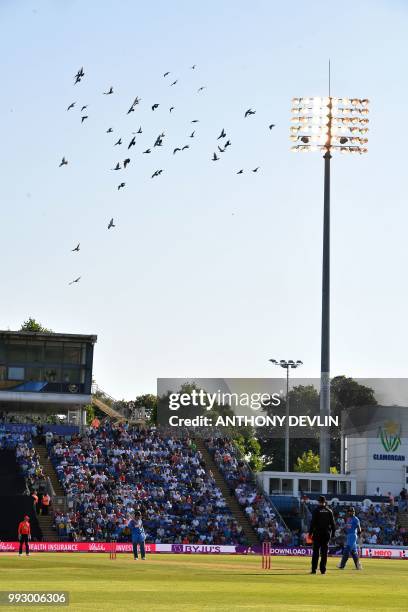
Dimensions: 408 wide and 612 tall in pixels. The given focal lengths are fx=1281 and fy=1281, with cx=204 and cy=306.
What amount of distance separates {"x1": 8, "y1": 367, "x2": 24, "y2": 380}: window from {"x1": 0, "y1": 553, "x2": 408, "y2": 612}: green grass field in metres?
52.5

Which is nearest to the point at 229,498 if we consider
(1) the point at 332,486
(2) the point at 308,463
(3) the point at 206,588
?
(1) the point at 332,486

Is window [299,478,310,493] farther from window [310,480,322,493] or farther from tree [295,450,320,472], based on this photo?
tree [295,450,320,472]

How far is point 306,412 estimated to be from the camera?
359 feet

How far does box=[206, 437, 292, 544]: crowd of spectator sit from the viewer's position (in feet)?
252

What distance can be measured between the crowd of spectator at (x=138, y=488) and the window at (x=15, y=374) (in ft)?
31.2

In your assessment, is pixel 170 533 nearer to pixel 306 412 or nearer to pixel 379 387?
pixel 306 412

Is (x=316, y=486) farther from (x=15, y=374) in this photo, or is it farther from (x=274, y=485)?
(x=15, y=374)

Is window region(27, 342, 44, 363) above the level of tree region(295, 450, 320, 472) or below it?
above

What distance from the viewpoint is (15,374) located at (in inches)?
3688

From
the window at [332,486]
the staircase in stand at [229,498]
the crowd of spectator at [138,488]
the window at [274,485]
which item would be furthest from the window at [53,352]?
the window at [332,486]

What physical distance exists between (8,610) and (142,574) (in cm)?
1498

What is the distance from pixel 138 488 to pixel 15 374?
19.3 metres

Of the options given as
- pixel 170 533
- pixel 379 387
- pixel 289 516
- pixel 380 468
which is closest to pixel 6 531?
pixel 170 533

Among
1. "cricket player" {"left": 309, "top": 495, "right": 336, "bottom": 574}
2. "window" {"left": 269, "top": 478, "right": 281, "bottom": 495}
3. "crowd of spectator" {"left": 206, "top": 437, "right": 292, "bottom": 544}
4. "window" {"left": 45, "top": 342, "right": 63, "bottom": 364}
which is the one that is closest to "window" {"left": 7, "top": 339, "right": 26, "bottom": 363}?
"window" {"left": 45, "top": 342, "right": 63, "bottom": 364}
